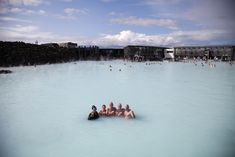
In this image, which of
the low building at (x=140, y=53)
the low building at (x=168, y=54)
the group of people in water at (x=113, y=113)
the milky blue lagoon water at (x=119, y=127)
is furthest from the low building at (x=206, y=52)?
the group of people in water at (x=113, y=113)

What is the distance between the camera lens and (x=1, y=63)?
95.8ft

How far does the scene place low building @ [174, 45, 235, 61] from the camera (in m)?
50.2

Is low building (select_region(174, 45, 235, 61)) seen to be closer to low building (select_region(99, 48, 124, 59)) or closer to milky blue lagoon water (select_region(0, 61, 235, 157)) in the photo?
low building (select_region(99, 48, 124, 59))

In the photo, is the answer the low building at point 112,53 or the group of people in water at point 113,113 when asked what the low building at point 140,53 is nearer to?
the low building at point 112,53

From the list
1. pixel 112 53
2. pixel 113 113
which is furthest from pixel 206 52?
pixel 113 113

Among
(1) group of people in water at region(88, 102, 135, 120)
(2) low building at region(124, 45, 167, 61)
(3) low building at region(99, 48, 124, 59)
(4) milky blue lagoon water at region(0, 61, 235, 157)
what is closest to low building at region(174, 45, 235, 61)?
(2) low building at region(124, 45, 167, 61)

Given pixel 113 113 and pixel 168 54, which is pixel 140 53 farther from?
pixel 113 113

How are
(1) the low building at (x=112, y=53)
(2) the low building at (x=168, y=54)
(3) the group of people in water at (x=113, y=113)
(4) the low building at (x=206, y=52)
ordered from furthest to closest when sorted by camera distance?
(2) the low building at (x=168, y=54) < (1) the low building at (x=112, y=53) < (4) the low building at (x=206, y=52) < (3) the group of people in water at (x=113, y=113)

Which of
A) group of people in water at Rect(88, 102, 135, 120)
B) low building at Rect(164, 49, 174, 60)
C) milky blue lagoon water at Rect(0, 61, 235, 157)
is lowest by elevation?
milky blue lagoon water at Rect(0, 61, 235, 157)

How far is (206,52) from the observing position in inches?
2124

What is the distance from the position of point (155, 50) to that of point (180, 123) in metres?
53.2

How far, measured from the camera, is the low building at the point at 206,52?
165 feet

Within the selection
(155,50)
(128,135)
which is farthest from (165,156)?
(155,50)

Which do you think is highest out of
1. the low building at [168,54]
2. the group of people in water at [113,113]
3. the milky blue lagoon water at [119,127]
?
the low building at [168,54]
